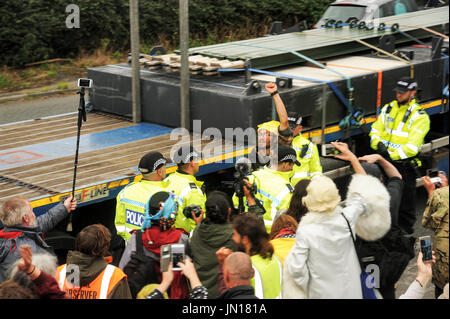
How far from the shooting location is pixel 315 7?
24984 mm

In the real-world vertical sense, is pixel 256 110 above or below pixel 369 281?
above

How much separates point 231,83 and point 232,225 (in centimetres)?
391

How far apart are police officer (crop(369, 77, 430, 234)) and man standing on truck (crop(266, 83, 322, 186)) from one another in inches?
47.0

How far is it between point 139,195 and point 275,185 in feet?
3.84

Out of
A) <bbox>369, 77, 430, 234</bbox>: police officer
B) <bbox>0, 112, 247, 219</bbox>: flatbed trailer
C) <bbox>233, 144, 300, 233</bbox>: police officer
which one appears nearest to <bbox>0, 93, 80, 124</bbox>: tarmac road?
<bbox>0, 112, 247, 219</bbox>: flatbed trailer

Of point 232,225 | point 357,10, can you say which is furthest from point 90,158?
point 357,10

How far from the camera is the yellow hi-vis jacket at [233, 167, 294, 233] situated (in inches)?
237

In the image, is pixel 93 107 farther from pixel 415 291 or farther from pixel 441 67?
pixel 415 291

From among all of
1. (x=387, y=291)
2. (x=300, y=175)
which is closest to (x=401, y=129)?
(x=300, y=175)

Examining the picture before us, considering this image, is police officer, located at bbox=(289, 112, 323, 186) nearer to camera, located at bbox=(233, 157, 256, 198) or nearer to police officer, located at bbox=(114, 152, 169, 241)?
camera, located at bbox=(233, 157, 256, 198)

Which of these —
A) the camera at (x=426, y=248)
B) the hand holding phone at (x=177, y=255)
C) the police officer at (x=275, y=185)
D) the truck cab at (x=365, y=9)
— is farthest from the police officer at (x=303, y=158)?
the truck cab at (x=365, y=9)

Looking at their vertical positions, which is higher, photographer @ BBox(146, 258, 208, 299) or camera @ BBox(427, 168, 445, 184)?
camera @ BBox(427, 168, 445, 184)

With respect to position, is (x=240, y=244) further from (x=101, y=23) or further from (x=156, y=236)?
(x=101, y=23)

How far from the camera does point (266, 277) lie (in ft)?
15.1
